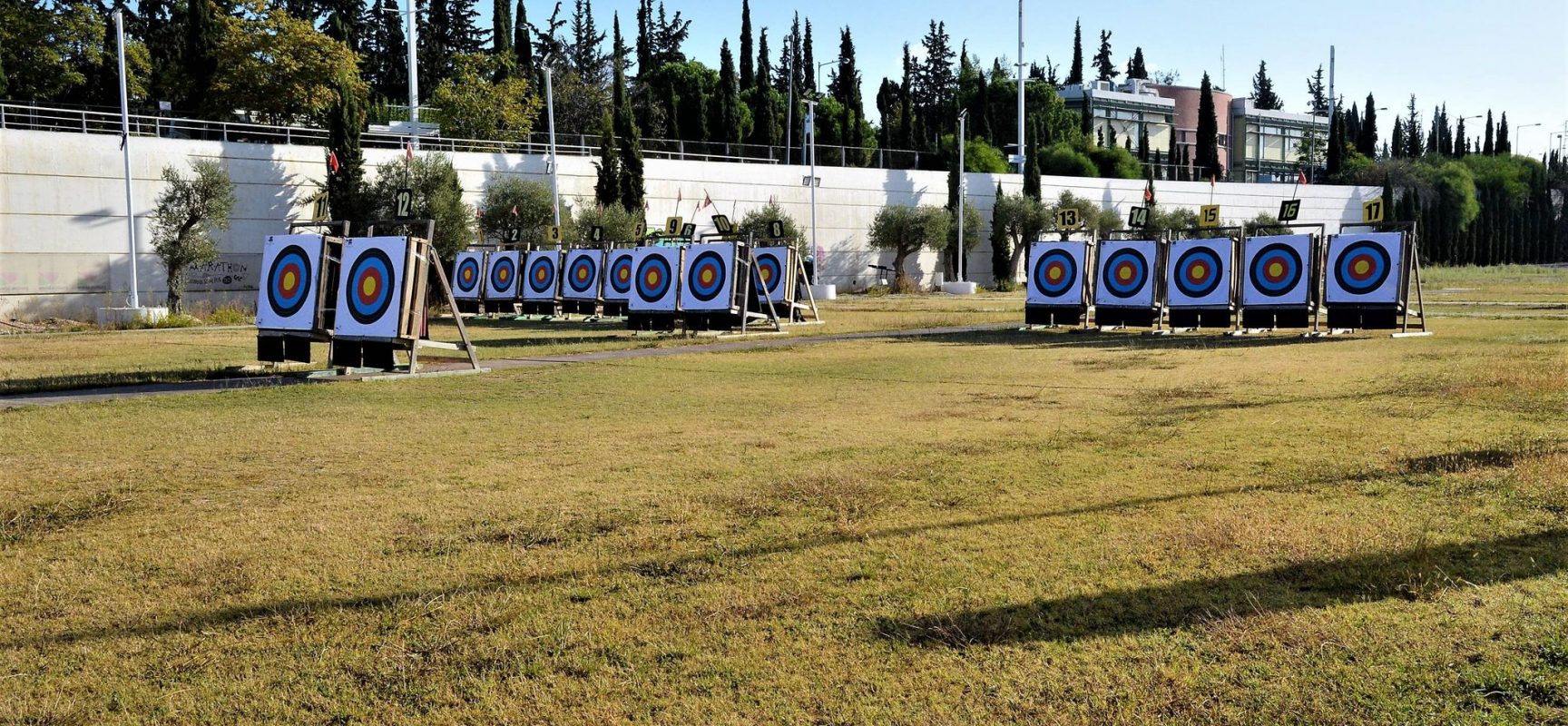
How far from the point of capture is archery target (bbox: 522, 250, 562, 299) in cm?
2967

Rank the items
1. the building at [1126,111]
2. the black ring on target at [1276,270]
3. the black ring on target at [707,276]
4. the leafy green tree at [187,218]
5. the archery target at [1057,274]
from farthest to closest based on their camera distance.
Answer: the building at [1126,111] → the leafy green tree at [187,218] → the archery target at [1057,274] → the black ring on target at [707,276] → the black ring on target at [1276,270]

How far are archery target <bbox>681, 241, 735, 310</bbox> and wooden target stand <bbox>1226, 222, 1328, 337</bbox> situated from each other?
9.03m

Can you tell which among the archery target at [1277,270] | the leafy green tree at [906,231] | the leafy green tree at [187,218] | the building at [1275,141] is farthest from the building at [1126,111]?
the archery target at [1277,270]

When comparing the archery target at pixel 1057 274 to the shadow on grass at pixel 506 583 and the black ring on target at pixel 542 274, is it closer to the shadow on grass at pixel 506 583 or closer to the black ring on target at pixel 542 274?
the black ring on target at pixel 542 274

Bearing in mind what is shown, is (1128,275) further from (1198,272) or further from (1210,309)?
(1210,309)

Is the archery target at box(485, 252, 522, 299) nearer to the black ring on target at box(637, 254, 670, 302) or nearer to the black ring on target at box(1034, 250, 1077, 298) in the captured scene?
the black ring on target at box(637, 254, 670, 302)

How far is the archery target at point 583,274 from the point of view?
2870 centimetres

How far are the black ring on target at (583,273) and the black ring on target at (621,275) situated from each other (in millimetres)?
661

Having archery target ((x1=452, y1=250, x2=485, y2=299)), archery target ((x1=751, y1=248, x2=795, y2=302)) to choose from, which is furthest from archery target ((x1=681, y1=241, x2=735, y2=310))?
archery target ((x1=452, y1=250, x2=485, y2=299))

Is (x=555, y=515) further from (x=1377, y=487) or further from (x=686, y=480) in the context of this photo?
(x=1377, y=487)

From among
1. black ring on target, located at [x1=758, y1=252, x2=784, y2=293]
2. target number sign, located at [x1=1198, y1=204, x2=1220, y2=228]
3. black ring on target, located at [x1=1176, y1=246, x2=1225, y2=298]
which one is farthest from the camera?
black ring on target, located at [x1=758, y1=252, x2=784, y2=293]

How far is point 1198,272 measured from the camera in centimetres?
2167

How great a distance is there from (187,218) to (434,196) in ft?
24.1

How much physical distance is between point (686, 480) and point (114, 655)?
3246mm
